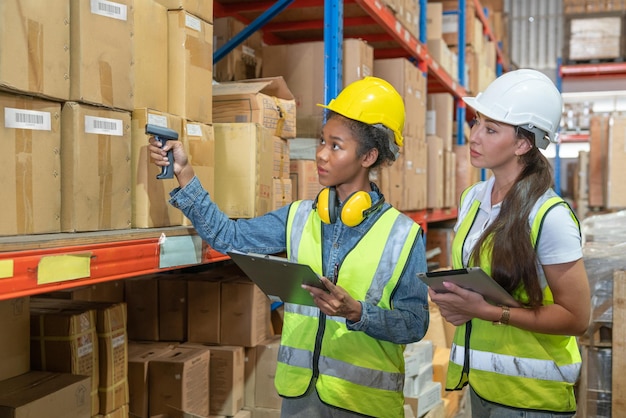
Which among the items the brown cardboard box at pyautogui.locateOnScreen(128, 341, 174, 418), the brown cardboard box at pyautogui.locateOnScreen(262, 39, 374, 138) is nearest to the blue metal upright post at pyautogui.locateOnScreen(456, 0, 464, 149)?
the brown cardboard box at pyautogui.locateOnScreen(262, 39, 374, 138)

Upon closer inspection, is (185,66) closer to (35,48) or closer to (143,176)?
(143,176)

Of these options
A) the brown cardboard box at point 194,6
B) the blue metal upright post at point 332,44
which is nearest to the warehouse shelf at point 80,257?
the brown cardboard box at point 194,6

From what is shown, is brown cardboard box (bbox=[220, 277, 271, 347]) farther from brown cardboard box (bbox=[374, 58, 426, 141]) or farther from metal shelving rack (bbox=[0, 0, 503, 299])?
brown cardboard box (bbox=[374, 58, 426, 141])

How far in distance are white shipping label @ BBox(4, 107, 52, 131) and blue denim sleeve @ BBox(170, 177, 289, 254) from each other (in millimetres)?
453

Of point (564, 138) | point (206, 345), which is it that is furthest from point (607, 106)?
point (206, 345)

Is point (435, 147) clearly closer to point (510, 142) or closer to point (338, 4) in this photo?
point (338, 4)

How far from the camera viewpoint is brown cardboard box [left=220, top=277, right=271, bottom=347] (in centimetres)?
332

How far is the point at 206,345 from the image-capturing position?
11.0 feet

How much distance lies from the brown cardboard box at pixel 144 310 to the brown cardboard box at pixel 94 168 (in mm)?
1399

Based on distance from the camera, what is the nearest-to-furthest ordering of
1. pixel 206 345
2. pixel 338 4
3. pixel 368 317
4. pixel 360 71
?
pixel 368 317 < pixel 206 345 < pixel 338 4 < pixel 360 71

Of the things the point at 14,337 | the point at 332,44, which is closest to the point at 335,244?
the point at 14,337

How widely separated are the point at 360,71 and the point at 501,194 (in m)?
2.16

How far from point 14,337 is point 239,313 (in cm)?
127

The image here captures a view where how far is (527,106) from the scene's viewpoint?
Result: 219 centimetres
